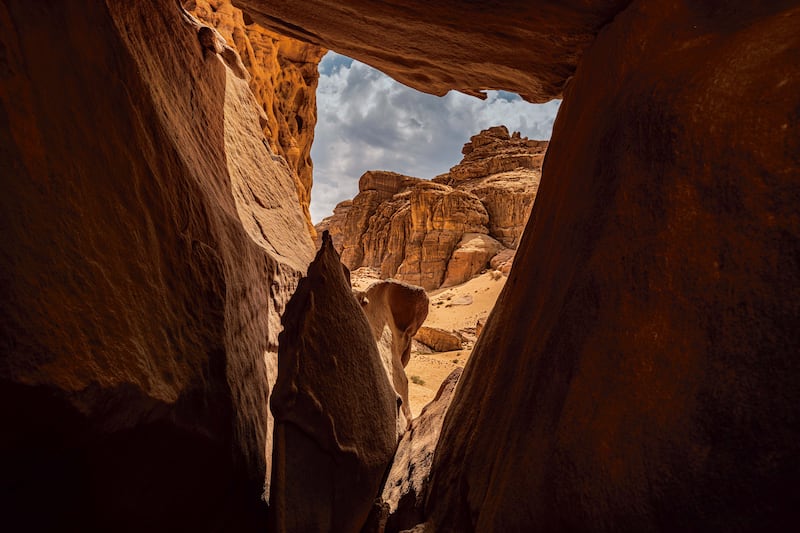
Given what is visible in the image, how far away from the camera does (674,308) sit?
3.62 feet

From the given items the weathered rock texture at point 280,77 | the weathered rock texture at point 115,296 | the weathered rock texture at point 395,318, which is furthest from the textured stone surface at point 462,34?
the weathered rock texture at point 280,77

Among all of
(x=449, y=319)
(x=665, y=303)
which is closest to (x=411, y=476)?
(x=665, y=303)

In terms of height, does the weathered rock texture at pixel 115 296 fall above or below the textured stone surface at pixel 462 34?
below

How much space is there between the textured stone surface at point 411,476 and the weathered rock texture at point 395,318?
1189 mm

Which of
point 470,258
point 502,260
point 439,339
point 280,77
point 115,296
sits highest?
point 470,258

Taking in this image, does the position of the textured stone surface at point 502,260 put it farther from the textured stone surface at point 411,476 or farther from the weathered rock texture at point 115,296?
the weathered rock texture at point 115,296

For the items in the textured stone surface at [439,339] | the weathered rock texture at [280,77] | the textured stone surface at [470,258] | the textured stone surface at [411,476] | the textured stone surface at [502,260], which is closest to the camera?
the textured stone surface at [411,476]

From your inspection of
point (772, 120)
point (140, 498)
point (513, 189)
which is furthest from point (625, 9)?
point (513, 189)

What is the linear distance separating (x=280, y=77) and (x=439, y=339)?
11.6 meters

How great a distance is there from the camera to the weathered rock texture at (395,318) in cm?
435

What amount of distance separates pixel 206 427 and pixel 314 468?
2.12 ft

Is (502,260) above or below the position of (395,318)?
above

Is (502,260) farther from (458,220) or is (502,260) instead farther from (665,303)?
(665,303)

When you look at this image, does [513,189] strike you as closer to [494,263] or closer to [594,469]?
[494,263]
